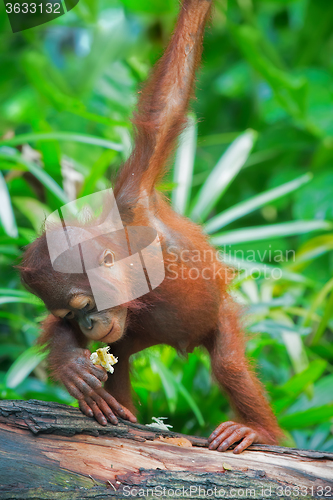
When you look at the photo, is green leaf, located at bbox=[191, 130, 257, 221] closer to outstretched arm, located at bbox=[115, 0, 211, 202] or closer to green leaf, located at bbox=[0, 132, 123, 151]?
green leaf, located at bbox=[0, 132, 123, 151]

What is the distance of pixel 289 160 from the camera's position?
15.1ft

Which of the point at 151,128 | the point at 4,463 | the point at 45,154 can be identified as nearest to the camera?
the point at 4,463

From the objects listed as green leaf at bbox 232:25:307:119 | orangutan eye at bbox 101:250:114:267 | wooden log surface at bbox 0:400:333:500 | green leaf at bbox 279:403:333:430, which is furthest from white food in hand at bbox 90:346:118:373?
green leaf at bbox 232:25:307:119

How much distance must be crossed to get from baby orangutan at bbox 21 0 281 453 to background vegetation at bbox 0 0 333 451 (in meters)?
0.16

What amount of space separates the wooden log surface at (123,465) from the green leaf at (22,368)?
0.71 m

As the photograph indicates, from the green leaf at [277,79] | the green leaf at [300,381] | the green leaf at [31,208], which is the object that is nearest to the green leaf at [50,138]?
the green leaf at [31,208]

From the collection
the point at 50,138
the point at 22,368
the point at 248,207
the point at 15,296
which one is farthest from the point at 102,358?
the point at 248,207

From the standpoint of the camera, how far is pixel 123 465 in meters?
1.49

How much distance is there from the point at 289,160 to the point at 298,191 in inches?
29.6

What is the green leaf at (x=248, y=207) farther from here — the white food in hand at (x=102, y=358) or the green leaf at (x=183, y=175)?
the white food in hand at (x=102, y=358)

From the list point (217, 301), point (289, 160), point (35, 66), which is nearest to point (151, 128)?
point (217, 301)

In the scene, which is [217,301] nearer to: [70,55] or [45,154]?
[45,154]

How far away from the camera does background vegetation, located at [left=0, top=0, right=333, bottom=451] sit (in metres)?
2.63

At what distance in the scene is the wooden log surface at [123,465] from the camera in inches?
53.9
